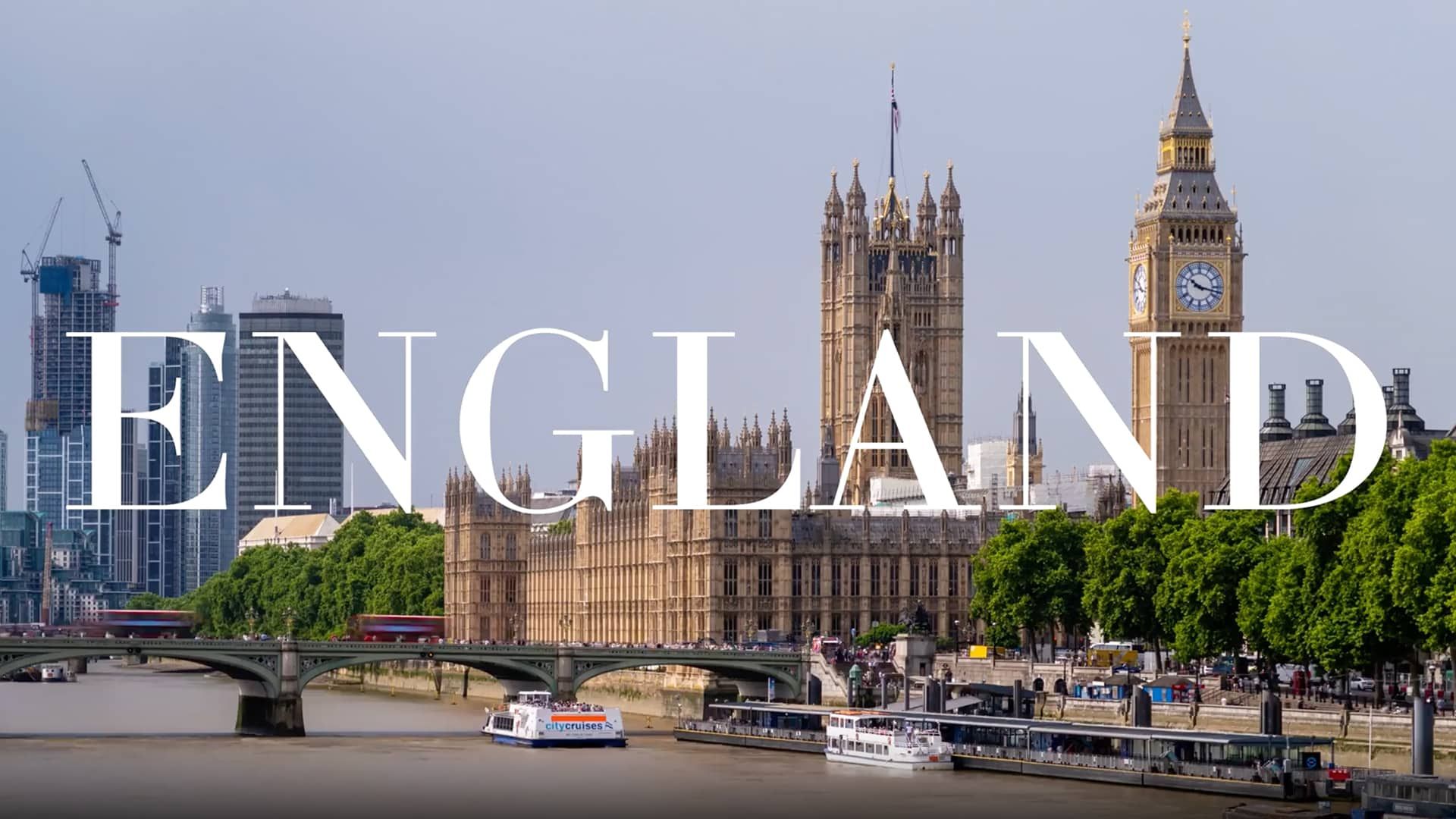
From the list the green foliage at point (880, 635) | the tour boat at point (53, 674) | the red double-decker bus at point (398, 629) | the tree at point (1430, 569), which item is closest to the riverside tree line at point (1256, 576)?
the tree at point (1430, 569)

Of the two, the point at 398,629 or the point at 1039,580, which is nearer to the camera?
the point at 1039,580

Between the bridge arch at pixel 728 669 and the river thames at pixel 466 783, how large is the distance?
2799mm

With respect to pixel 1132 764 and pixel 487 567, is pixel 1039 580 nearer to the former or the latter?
pixel 1132 764

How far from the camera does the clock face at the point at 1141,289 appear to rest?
522 ft

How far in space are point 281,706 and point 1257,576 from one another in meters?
36.1

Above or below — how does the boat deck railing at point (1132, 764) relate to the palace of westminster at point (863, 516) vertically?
below

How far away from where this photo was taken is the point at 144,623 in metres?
180

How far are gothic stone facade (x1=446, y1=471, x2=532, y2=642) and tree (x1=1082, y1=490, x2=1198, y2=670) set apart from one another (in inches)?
3050

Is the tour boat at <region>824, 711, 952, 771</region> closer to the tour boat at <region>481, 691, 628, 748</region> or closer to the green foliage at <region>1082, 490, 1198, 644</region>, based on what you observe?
the tour boat at <region>481, 691, 628, 748</region>

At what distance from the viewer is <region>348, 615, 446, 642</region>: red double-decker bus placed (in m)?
163

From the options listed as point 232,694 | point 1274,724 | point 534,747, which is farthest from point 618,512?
point 1274,724

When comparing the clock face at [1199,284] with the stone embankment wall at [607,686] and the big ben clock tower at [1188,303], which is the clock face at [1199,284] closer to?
the big ben clock tower at [1188,303]

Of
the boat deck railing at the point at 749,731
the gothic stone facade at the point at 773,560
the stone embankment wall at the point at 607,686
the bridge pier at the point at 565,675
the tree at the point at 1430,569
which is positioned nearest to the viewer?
the tree at the point at 1430,569

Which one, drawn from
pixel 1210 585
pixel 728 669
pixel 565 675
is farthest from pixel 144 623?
pixel 1210 585
